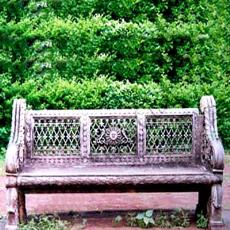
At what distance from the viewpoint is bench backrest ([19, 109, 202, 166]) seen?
575 centimetres

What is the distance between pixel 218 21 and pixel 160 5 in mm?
1053

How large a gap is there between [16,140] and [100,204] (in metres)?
1.56

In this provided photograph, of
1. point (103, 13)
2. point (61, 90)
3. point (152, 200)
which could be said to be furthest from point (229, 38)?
point (152, 200)

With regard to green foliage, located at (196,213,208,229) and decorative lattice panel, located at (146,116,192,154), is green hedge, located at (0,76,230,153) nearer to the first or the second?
decorative lattice panel, located at (146,116,192,154)

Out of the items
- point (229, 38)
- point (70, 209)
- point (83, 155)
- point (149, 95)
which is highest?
point (229, 38)

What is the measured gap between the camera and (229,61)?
1038cm

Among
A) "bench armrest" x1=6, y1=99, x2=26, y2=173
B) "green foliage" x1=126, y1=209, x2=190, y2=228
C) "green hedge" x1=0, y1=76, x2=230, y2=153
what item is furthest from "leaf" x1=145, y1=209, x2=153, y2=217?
"green hedge" x1=0, y1=76, x2=230, y2=153

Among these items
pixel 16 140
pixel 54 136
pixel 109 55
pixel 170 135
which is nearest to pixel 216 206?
pixel 170 135

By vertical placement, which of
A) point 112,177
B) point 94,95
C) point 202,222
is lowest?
point 202,222

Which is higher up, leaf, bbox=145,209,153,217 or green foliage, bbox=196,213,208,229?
leaf, bbox=145,209,153,217

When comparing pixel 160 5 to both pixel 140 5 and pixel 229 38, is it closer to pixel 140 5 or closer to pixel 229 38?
pixel 140 5

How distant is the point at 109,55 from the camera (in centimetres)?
988

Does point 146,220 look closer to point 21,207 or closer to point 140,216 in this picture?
point 140,216

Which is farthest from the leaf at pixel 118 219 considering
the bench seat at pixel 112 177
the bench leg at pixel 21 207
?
the bench leg at pixel 21 207
